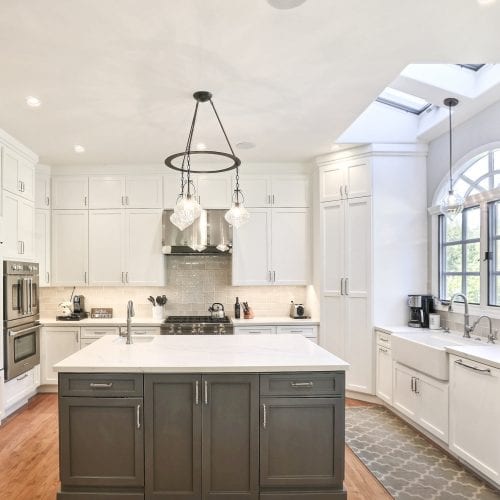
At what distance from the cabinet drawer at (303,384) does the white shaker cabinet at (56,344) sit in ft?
10.4

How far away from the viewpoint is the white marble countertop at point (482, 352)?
2.61m

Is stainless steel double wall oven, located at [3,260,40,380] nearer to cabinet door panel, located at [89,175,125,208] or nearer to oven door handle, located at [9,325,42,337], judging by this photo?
oven door handle, located at [9,325,42,337]

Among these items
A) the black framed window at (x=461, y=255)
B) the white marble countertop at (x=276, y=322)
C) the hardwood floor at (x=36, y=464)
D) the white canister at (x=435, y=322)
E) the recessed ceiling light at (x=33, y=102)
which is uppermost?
the recessed ceiling light at (x=33, y=102)

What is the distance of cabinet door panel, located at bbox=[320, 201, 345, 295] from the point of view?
4.59 metres

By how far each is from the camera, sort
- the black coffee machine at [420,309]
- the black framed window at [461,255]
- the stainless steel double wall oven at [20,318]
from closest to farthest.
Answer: the black framed window at [461,255]
the stainless steel double wall oven at [20,318]
the black coffee machine at [420,309]

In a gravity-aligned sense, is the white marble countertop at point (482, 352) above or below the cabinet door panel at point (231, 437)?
above

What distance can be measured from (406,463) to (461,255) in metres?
2.00

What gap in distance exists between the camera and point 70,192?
201 inches

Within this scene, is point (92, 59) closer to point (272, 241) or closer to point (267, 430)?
point (267, 430)

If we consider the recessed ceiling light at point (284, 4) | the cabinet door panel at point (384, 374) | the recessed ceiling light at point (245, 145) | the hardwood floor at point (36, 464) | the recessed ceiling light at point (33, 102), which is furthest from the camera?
the recessed ceiling light at point (245, 145)

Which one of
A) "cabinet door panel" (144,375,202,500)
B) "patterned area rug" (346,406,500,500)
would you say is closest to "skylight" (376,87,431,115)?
"patterned area rug" (346,406,500,500)

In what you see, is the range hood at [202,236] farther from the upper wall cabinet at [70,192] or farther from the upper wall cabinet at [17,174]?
the upper wall cabinet at [17,174]

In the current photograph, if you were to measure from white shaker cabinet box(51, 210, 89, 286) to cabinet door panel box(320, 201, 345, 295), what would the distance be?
295 centimetres

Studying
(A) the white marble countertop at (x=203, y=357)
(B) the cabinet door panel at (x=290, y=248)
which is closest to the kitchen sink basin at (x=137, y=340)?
(A) the white marble countertop at (x=203, y=357)
